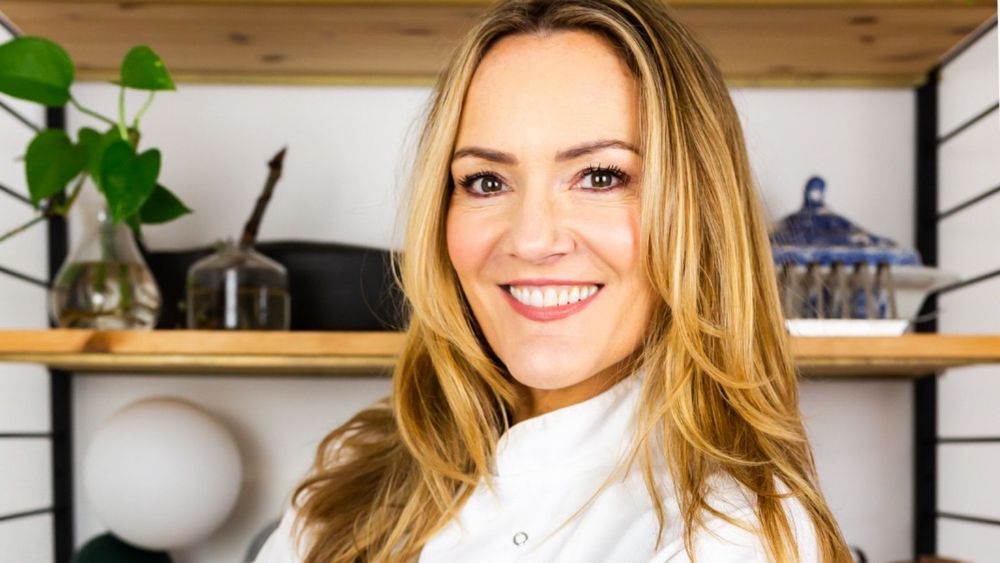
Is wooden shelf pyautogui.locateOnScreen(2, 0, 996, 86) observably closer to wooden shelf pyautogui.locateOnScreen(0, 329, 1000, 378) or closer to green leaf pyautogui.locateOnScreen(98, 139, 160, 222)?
green leaf pyautogui.locateOnScreen(98, 139, 160, 222)

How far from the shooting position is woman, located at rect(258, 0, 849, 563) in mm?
956

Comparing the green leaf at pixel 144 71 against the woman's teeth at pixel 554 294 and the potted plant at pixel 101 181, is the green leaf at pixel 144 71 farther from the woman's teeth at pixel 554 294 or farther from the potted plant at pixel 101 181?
the woman's teeth at pixel 554 294

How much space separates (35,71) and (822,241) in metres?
1.03

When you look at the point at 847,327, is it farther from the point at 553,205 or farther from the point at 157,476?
the point at 157,476

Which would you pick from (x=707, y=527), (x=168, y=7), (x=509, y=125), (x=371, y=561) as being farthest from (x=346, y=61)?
(x=707, y=527)

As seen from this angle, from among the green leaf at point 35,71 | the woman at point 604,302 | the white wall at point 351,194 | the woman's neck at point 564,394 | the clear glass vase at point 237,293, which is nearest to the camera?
the woman at point 604,302

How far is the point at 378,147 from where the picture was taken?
1.71 m

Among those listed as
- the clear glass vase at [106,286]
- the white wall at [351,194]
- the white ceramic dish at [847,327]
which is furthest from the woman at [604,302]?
the white wall at [351,194]

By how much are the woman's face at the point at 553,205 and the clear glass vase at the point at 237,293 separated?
0.46m

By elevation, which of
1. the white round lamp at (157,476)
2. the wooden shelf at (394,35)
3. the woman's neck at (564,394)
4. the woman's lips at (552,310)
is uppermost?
the wooden shelf at (394,35)

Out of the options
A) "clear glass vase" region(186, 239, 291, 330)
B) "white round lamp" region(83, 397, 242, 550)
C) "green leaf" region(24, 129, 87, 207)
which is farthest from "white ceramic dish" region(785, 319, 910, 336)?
"green leaf" region(24, 129, 87, 207)

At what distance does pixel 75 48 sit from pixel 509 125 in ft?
2.89

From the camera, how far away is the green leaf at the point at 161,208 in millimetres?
1440

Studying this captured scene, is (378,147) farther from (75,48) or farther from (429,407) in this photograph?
(429,407)
